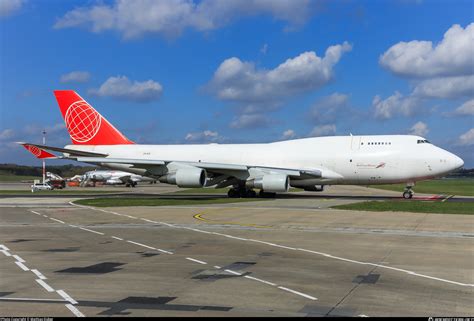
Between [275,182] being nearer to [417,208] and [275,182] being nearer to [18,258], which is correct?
[417,208]

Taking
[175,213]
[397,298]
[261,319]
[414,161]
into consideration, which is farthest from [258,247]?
[414,161]

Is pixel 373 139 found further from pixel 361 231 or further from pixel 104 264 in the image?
pixel 104 264

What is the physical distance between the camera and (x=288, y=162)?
3925 cm

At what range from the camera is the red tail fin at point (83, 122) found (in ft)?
152

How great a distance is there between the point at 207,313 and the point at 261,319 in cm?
86

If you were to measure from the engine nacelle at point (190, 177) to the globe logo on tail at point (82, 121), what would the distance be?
504 inches

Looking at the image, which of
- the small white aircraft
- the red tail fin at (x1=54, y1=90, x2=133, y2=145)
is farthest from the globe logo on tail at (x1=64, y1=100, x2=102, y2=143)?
the small white aircraft

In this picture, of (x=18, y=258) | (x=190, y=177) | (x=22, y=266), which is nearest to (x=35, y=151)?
(x=190, y=177)

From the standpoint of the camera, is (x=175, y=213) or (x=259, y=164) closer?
(x=175, y=213)

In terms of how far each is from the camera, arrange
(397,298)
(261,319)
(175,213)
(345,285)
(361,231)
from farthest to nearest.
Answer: (175,213) < (361,231) < (345,285) < (397,298) < (261,319)

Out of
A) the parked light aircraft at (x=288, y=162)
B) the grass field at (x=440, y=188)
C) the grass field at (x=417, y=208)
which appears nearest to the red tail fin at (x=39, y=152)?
the parked light aircraft at (x=288, y=162)

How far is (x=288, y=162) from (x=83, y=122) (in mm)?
20720

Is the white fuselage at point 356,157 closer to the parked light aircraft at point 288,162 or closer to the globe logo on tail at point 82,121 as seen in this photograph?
the parked light aircraft at point 288,162

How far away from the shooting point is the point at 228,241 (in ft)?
50.7
